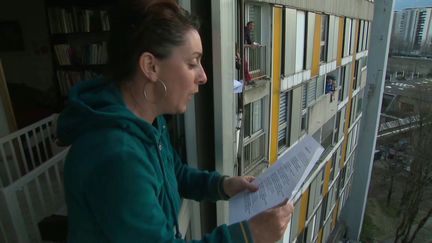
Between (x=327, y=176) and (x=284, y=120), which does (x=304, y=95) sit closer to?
(x=284, y=120)

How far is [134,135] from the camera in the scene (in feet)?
2.05

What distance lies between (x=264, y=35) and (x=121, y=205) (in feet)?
10.4

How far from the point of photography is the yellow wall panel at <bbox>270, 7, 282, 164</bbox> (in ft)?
11.3

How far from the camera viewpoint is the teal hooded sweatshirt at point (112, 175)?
545mm

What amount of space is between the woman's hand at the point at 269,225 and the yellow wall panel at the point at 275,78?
3040 millimetres

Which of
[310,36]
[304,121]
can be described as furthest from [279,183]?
[304,121]

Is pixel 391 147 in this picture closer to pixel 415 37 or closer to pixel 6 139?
pixel 415 37

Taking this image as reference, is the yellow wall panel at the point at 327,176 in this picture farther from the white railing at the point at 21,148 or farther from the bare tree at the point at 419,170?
the white railing at the point at 21,148

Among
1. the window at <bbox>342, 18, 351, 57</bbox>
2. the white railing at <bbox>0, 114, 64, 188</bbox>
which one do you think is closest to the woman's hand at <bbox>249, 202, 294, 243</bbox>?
the white railing at <bbox>0, 114, 64, 188</bbox>

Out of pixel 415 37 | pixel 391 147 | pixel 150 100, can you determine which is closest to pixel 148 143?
pixel 150 100

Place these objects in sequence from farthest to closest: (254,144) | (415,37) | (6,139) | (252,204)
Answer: (415,37) → (254,144) → (6,139) → (252,204)

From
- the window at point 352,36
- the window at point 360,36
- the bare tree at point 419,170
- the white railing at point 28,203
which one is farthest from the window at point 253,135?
the bare tree at point 419,170

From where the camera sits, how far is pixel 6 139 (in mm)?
2016

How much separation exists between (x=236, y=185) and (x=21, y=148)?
6.34 feet
